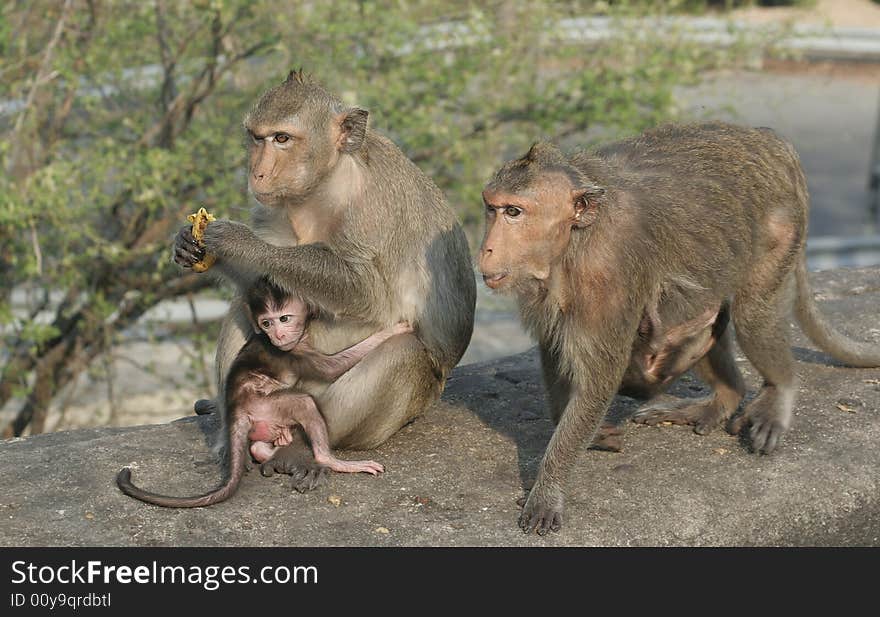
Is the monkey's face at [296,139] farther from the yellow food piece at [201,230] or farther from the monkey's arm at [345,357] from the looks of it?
the monkey's arm at [345,357]

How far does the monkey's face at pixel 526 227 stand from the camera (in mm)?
4270

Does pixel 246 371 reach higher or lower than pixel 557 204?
lower

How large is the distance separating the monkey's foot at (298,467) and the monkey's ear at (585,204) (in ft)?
4.41

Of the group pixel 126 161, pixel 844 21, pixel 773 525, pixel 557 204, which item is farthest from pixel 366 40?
pixel 844 21

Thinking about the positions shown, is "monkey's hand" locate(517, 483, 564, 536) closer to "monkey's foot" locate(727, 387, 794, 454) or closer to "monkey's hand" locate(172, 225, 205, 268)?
"monkey's foot" locate(727, 387, 794, 454)

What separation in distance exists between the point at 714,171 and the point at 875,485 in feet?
4.43

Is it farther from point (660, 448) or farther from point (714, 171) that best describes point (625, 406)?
point (714, 171)

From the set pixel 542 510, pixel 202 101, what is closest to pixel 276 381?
pixel 542 510

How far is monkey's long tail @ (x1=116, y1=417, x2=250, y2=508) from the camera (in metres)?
4.50

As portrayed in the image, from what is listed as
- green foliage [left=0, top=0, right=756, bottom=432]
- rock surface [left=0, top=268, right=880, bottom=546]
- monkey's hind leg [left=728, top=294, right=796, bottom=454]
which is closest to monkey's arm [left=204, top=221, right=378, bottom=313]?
rock surface [left=0, top=268, right=880, bottom=546]

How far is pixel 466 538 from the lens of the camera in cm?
440

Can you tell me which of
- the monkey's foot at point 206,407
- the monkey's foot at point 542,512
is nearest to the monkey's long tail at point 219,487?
the monkey's foot at point 206,407

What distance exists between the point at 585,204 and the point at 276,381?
143cm

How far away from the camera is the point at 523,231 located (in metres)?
4.31
